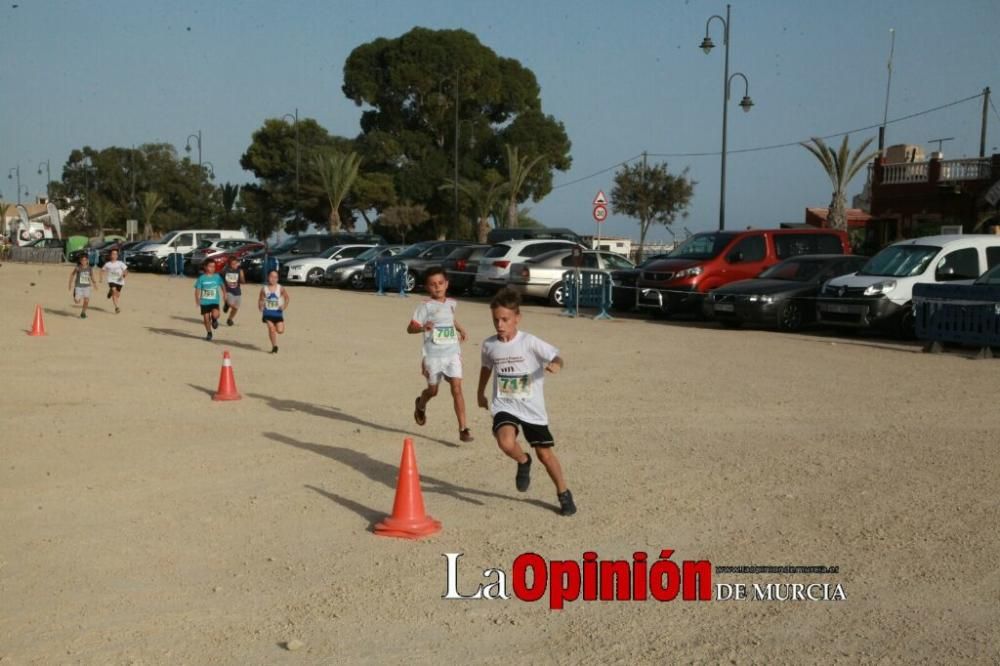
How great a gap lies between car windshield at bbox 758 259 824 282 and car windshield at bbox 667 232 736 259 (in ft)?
5.26

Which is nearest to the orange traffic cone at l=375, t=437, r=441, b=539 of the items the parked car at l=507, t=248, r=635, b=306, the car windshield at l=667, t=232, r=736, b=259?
the car windshield at l=667, t=232, r=736, b=259

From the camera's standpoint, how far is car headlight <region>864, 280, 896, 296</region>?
1836cm

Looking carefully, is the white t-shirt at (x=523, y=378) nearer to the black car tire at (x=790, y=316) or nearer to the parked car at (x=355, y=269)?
the black car tire at (x=790, y=316)

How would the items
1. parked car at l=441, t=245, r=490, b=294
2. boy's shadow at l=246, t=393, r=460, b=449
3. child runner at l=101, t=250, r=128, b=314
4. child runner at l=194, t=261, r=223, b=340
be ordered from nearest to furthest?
boy's shadow at l=246, t=393, r=460, b=449, child runner at l=194, t=261, r=223, b=340, child runner at l=101, t=250, r=128, b=314, parked car at l=441, t=245, r=490, b=294

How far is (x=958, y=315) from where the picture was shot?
53.3 ft

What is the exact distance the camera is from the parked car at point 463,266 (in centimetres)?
3123

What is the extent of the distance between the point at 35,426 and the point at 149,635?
586 centimetres

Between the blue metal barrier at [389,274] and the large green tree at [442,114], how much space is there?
29920 mm

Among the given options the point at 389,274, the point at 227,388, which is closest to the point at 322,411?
the point at 227,388

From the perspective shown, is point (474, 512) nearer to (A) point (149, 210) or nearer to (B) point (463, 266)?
(B) point (463, 266)

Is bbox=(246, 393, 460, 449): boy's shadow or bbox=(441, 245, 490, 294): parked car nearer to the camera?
bbox=(246, 393, 460, 449): boy's shadow

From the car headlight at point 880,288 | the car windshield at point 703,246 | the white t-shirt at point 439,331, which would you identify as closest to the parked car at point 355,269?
the car windshield at point 703,246

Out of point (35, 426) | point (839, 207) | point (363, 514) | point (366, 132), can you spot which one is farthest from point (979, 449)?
point (366, 132)

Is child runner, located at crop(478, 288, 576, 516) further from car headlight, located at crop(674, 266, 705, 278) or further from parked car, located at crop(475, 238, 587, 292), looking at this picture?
parked car, located at crop(475, 238, 587, 292)
